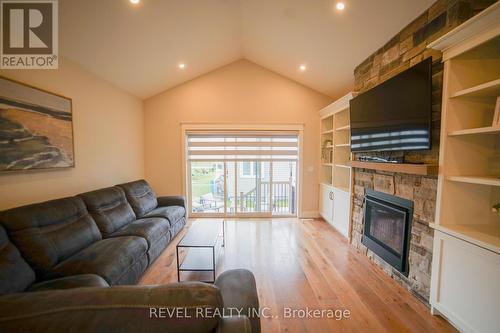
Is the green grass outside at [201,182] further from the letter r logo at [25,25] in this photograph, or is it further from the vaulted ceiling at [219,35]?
the letter r logo at [25,25]

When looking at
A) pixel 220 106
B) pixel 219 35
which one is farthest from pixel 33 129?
pixel 220 106

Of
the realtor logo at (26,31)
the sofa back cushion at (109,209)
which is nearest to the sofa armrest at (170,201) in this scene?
the sofa back cushion at (109,209)

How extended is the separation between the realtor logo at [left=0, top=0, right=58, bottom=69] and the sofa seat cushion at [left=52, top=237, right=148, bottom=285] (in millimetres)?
1971

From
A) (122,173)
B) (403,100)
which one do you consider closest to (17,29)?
(122,173)

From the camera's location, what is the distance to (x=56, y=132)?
243cm

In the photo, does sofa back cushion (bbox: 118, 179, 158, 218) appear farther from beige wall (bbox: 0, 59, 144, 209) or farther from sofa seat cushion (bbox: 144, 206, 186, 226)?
beige wall (bbox: 0, 59, 144, 209)

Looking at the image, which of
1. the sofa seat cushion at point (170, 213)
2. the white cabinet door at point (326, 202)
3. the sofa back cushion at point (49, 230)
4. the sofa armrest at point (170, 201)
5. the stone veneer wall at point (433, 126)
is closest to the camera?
the sofa back cushion at point (49, 230)

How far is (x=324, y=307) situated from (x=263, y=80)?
4127 millimetres

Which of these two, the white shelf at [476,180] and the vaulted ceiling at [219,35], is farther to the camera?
the vaulted ceiling at [219,35]

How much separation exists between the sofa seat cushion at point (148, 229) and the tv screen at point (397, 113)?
3.08m

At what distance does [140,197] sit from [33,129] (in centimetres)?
168

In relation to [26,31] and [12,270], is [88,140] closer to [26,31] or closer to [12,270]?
[26,31]

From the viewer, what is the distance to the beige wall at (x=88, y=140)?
212cm

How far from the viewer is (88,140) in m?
2.95
